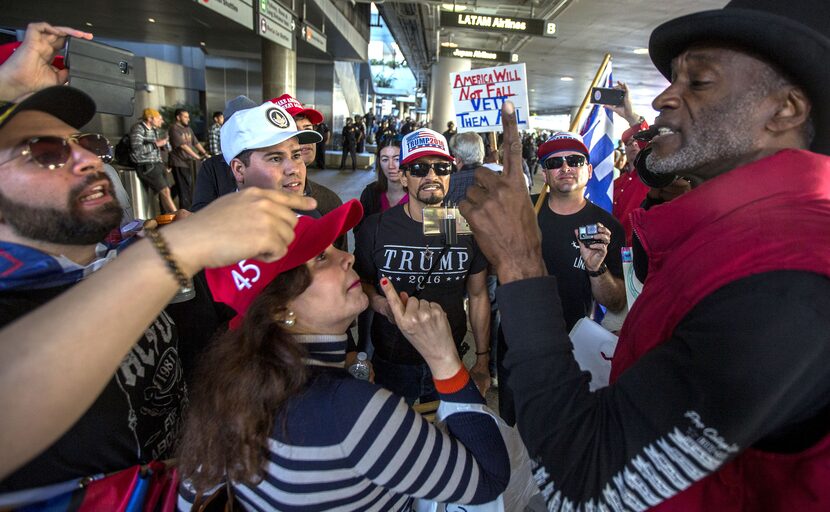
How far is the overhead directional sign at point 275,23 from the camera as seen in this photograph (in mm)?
9023

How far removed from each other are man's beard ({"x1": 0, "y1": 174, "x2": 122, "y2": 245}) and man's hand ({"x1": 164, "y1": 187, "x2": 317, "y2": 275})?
76 cm

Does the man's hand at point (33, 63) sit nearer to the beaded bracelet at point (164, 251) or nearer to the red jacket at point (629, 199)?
the beaded bracelet at point (164, 251)

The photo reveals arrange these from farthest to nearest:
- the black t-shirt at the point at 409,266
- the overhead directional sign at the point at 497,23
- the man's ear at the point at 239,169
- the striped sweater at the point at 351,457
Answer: the overhead directional sign at the point at 497,23
the man's ear at the point at 239,169
the black t-shirt at the point at 409,266
the striped sweater at the point at 351,457

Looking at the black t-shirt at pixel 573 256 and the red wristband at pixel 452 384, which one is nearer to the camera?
the red wristband at pixel 452 384

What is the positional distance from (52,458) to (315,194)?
9.14 feet

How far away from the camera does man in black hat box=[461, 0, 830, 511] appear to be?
2.75 ft

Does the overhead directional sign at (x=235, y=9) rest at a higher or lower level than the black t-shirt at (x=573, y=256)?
higher

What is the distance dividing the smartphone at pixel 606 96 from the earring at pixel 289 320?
2.81 metres

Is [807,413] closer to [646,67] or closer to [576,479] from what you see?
[576,479]

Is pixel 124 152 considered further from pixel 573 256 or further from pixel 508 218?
pixel 508 218

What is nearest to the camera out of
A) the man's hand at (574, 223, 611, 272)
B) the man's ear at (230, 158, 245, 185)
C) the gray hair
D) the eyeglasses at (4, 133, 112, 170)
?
the man's hand at (574, 223, 611, 272)

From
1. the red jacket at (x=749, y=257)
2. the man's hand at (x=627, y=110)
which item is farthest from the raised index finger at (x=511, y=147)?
the man's hand at (x=627, y=110)

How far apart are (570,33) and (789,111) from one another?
45.8ft

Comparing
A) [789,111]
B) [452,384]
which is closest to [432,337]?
Result: [452,384]
